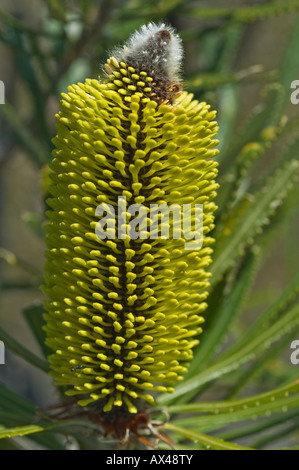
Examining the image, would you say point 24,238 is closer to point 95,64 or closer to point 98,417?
point 95,64

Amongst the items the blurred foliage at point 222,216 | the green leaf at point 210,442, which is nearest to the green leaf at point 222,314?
the blurred foliage at point 222,216

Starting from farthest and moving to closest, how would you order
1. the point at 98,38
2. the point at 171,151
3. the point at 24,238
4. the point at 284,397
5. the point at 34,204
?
the point at 24,238
the point at 34,204
the point at 98,38
the point at 284,397
the point at 171,151

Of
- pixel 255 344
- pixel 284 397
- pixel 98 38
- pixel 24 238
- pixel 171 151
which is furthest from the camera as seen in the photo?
pixel 24 238

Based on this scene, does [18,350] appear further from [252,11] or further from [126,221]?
[252,11]

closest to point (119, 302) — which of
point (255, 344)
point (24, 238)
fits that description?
point (255, 344)

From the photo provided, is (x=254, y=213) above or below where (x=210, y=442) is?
above

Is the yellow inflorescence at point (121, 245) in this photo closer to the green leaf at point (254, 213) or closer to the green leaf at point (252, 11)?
the green leaf at point (254, 213)

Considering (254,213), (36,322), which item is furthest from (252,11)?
(36,322)
